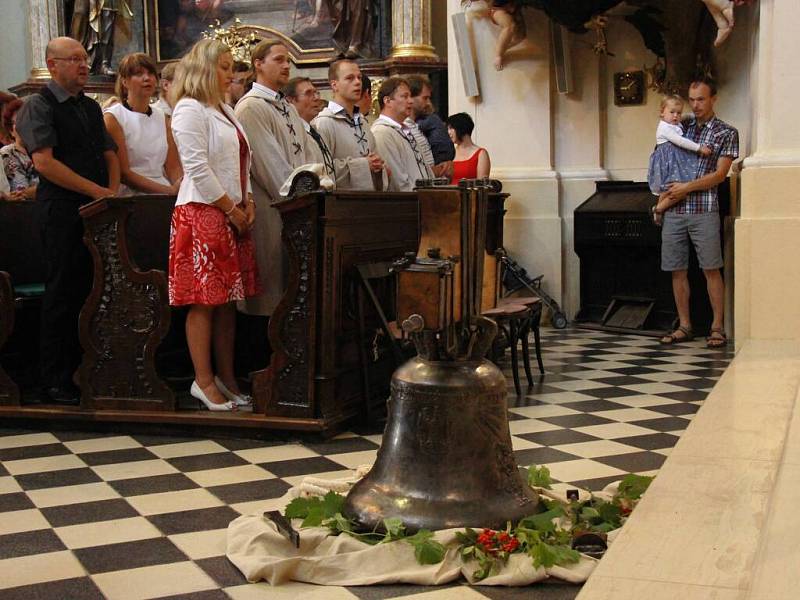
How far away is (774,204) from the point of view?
6.23 m

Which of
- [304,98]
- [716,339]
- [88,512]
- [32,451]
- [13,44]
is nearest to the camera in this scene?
[88,512]

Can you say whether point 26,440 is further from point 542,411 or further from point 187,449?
point 542,411

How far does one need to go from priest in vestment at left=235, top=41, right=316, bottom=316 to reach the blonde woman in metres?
0.12

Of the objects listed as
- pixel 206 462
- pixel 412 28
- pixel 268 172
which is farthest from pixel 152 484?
pixel 412 28

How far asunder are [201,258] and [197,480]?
1.13m

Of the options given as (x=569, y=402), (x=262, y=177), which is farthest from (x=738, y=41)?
(x=262, y=177)

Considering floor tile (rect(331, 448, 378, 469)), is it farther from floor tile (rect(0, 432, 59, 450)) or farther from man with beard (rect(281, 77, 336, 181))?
man with beard (rect(281, 77, 336, 181))

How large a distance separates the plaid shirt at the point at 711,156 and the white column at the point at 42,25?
10661mm

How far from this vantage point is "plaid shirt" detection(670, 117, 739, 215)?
8.03 metres

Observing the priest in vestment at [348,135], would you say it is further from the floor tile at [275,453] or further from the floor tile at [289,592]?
the floor tile at [289,592]

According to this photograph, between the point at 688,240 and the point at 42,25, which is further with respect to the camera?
the point at 42,25

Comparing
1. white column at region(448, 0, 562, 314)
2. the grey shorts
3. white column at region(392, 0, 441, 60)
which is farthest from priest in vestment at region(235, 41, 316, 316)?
white column at region(392, 0, 441, 60)

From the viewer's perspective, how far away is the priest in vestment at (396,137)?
22.9 ft

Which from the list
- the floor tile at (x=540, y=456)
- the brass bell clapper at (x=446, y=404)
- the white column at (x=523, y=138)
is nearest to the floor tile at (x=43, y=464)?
the brass bell clapper at (x=446, y=404)
